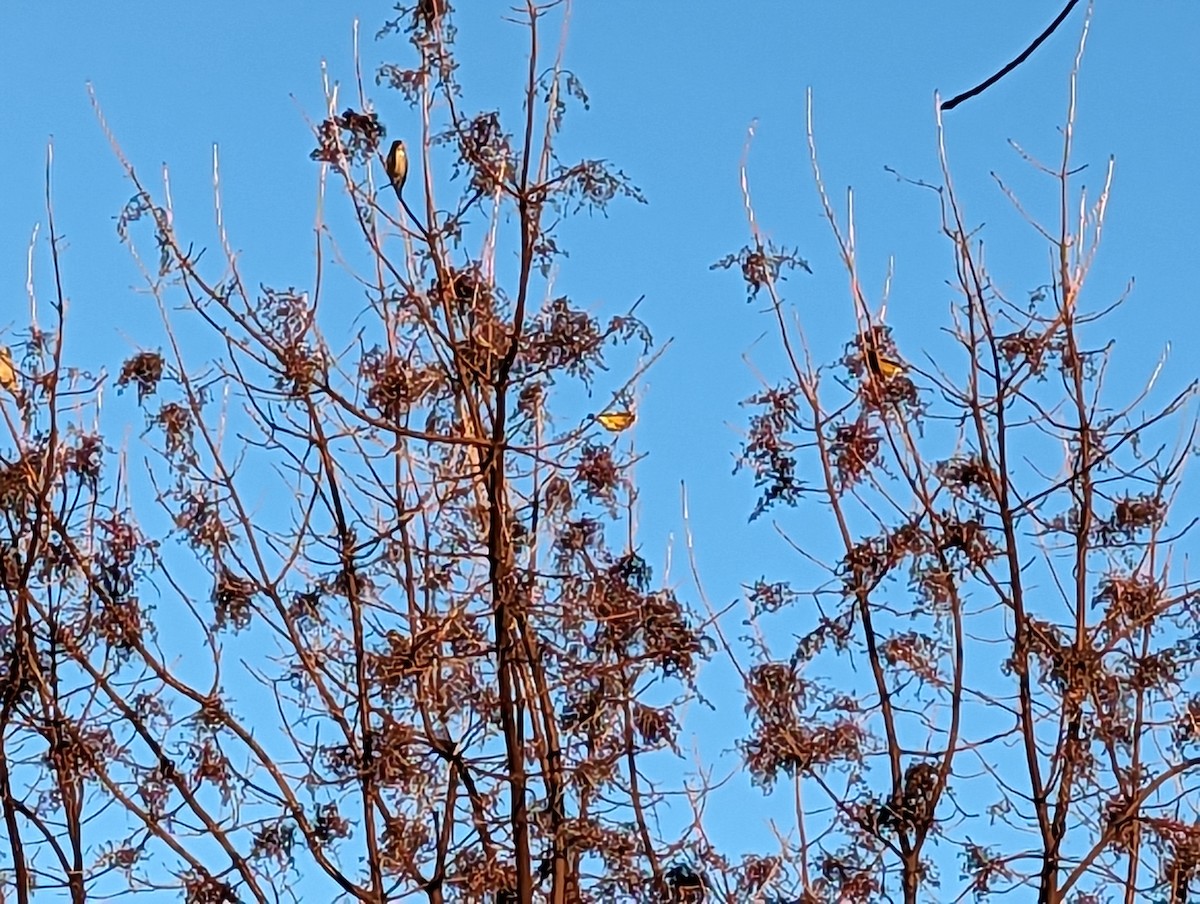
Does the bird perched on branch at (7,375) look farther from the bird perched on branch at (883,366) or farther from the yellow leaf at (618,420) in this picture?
the bird perched on branch at (883,366)

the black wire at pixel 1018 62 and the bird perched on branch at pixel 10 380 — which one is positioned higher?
the bird perched on branch at pixel 10 380

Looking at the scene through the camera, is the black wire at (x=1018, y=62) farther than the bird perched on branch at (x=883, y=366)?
No

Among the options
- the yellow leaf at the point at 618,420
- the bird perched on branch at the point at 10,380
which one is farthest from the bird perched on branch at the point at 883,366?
the bird perched on branch at the point at 10,380

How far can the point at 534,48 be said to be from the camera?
4.59m

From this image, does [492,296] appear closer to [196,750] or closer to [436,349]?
[436,349]

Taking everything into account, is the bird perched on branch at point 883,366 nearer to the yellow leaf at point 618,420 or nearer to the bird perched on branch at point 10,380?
the yellow leaf at point 618,420

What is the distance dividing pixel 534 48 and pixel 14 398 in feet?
6.13

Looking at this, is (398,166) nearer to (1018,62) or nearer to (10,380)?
(10,380)

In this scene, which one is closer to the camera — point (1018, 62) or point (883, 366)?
point (1018, 62)

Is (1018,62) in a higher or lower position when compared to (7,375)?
lower

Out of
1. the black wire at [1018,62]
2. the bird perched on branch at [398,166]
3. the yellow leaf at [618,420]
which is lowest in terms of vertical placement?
the black wire at [1018,62]

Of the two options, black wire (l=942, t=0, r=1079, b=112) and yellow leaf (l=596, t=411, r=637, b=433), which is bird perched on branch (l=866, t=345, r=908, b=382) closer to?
yellow leaf (l=596, t=411, r=637, b=433)

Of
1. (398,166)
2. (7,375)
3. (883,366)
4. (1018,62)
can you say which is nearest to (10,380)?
(7,375)

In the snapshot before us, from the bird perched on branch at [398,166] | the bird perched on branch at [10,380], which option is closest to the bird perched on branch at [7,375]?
the bird perched on branch at [10,380]
